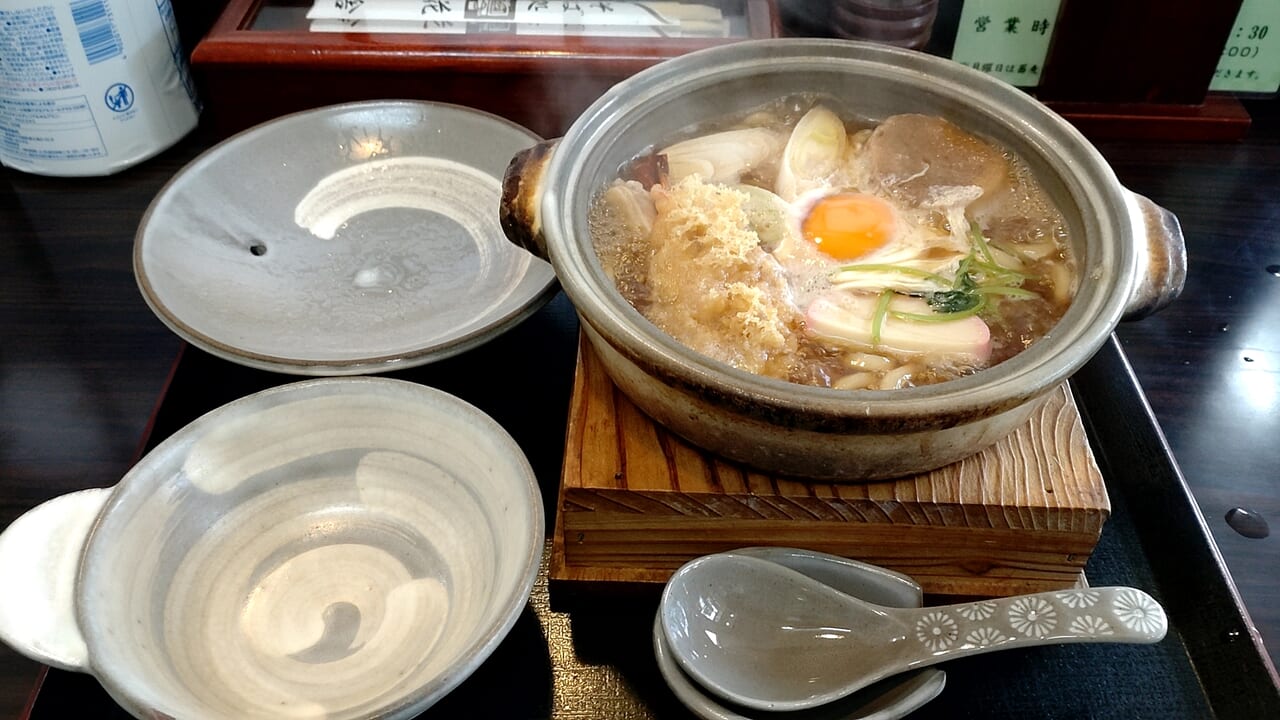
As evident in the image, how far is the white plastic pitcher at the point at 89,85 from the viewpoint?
2029 millimetres

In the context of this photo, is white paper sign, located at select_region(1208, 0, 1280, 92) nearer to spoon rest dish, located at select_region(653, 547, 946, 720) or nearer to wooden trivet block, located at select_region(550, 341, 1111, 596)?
wooden trivet block, located at select_region(550, 341, 1111, 596)

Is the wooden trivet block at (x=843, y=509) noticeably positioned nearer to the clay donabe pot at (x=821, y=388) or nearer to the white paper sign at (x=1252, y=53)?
the clay donabe pot at (x=821, y=388)

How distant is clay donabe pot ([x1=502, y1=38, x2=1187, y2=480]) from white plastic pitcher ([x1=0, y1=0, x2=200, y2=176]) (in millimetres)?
1275

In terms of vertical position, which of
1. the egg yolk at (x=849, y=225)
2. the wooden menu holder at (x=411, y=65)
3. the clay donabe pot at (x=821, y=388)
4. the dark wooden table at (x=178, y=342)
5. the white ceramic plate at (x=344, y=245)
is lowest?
the dark wooden table at (x=178, y=342)

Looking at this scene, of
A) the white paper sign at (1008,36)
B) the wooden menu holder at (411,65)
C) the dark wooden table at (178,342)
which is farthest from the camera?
the white paper sign at (1008,36)

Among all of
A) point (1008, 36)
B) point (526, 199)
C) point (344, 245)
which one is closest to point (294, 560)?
point (526, 199)

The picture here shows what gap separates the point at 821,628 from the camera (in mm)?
1329

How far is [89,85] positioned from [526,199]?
1.38 metres

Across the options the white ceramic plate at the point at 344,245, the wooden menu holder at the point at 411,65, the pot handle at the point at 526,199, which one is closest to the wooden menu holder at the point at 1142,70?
the wooden menu holder at the point at 411,65

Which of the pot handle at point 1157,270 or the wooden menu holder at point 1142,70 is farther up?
the pot handle at point 1157,270

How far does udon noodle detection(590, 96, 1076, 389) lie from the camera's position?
1391mm

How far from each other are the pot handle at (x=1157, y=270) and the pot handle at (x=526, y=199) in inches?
33.8

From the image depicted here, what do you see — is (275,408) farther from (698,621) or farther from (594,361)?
(698,621)

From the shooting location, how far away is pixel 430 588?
140 cm
